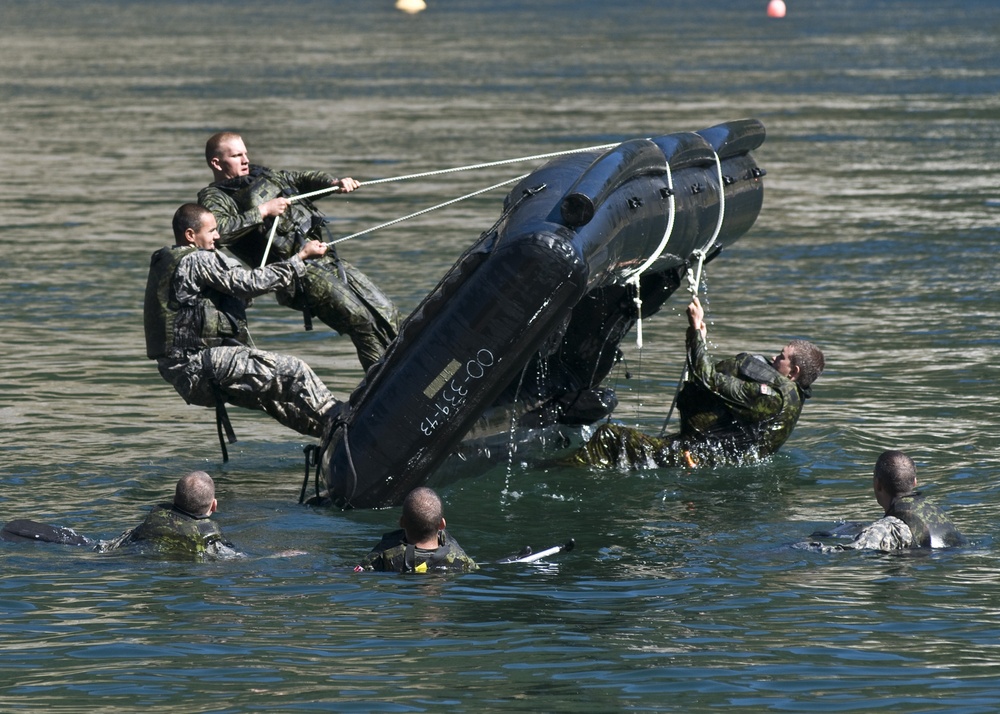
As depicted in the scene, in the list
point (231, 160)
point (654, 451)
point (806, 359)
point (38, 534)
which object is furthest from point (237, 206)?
point (806, 359)

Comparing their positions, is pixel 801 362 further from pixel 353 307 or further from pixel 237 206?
pixel 237 206

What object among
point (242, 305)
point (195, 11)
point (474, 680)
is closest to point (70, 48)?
point (195, 11)

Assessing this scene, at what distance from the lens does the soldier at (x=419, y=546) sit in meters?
8.39

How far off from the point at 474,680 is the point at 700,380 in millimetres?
4123

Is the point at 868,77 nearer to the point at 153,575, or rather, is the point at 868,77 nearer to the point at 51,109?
the point at 51,109

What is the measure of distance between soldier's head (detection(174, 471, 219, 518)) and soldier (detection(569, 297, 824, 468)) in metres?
3.12

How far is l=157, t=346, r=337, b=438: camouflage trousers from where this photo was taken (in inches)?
399

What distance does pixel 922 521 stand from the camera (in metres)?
8.80

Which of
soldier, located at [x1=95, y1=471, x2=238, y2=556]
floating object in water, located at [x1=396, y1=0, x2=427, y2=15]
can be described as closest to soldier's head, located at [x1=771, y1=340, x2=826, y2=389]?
soldier, located at [x1=95, y1=471, x2=238, y2=556]

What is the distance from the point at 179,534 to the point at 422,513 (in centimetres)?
136

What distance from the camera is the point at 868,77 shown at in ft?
123

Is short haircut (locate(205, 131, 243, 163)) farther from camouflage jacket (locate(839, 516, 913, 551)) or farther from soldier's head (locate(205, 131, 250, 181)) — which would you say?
camouflage jacket (locate(839, 516, 913, 551))

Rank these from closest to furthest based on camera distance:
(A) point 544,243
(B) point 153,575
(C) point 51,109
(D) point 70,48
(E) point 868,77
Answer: (B) point 153,575 < (A) point 544,243 < (C) point 51,109 < (E) point 868,77 < (D) point 70,48

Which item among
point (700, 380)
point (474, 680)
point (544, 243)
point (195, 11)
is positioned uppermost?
point (195, 11)
